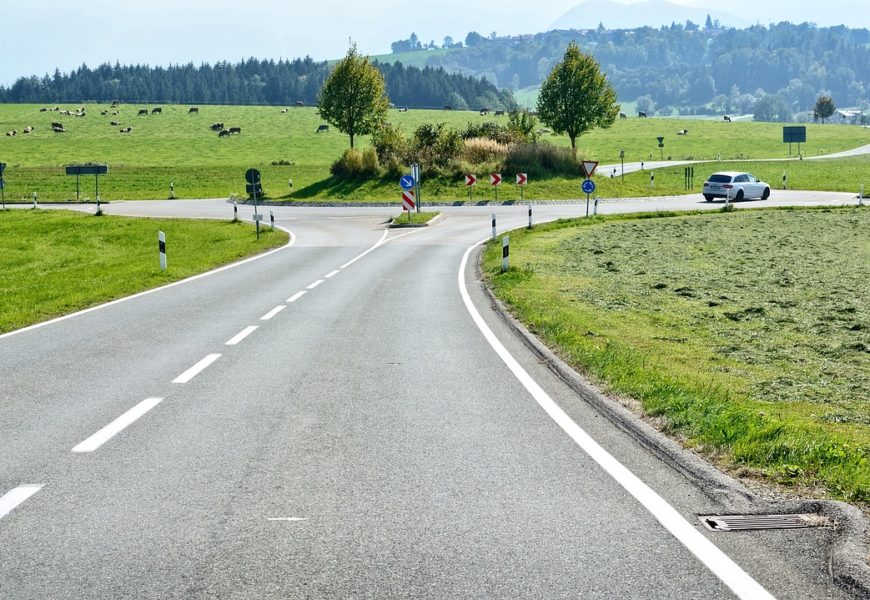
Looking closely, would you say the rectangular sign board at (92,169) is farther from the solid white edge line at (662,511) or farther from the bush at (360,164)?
the solid white edge line at (662,511)

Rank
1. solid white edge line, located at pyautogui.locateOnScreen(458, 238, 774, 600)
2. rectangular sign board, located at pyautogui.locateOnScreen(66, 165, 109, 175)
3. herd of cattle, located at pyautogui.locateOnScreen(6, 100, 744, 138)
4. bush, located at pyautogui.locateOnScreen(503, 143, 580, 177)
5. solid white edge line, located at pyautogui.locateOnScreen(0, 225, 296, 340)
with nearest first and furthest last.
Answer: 1. solid white edge line, located at pyautogui.locateOnScreen(458, 238, 774, 600)
2. solid white edge line, located at pyautogui.locateOnScreen(0, 225, 296, 340)
3. rectangular sign board, located at pyautogui.locateOnScreen(66, 165, 109, 175)
4. bush, located at pyautogui.locateOnScreen(503, 143, 580, 177)
5. herd of cattle, located at pyautogui.locateOnScreen(6, 100, 744, 138)

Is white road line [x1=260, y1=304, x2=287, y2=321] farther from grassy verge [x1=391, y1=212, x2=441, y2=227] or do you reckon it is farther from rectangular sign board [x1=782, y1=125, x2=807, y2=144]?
rectangular sign board [x1=782, y1=125, x2=807, y2=144]

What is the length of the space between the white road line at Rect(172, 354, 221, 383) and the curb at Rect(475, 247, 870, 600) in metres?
3.90

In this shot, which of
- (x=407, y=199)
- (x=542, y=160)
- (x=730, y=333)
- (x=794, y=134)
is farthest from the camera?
(x=794, y=134)

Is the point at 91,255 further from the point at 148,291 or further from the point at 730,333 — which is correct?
the point at 730,333

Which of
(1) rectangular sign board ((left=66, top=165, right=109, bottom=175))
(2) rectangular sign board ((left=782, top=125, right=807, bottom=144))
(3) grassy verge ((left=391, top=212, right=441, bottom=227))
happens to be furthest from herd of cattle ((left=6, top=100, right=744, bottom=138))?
(1) rectangular sign board ((left=66, top=165, right=109, bottom=175))

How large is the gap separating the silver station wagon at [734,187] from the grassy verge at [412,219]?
16.3 metres

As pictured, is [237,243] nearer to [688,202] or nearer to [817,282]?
[817,282]

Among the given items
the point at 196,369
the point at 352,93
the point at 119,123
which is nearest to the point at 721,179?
the point at 352,93

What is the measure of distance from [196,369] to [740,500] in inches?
241

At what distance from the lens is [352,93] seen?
61375 mm

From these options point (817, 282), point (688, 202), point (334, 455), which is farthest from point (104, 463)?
point (688, 202)

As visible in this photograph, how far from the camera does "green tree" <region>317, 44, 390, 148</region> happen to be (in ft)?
201

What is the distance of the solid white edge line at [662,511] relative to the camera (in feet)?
12.3
